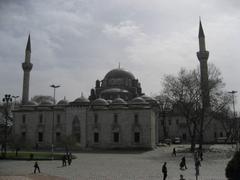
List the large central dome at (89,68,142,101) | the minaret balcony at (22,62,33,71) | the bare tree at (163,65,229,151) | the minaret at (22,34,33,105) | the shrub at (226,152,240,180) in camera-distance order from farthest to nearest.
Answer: the large central dome at (89,68,142,101)
the minaret balcony at (22,62,33,71)
the minaret at (22,34,33,105)
the bare tree at (163,65,229,151)
the shrub at (226,152,240,180)

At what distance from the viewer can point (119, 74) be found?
63.2 metres

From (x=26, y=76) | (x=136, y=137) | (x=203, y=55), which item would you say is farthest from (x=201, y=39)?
(x=26, y=76)

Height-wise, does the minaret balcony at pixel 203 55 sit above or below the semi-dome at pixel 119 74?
above

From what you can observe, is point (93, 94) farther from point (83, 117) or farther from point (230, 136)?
point (230, 136)

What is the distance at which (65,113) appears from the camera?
46.0 m

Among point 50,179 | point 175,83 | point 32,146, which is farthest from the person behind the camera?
point 32,146

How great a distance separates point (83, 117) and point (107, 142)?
16.3 ft

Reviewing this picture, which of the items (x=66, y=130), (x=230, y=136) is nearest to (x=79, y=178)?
(x=66, y=130)

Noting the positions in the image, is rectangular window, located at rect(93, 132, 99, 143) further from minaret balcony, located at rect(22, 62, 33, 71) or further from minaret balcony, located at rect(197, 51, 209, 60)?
minaret balcony, located at rect(197, 51, 209, 60)

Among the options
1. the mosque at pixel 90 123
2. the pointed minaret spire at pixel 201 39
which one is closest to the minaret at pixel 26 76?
the mosque at pixel 90 123

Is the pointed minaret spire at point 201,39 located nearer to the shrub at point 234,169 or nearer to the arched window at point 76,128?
the arched window at point 76,128

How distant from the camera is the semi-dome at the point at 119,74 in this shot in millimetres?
62875

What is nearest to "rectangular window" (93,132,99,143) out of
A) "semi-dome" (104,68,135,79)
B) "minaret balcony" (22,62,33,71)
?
"minaret balcony" (22,62,33,71)

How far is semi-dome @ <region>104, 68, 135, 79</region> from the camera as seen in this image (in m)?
62.9
